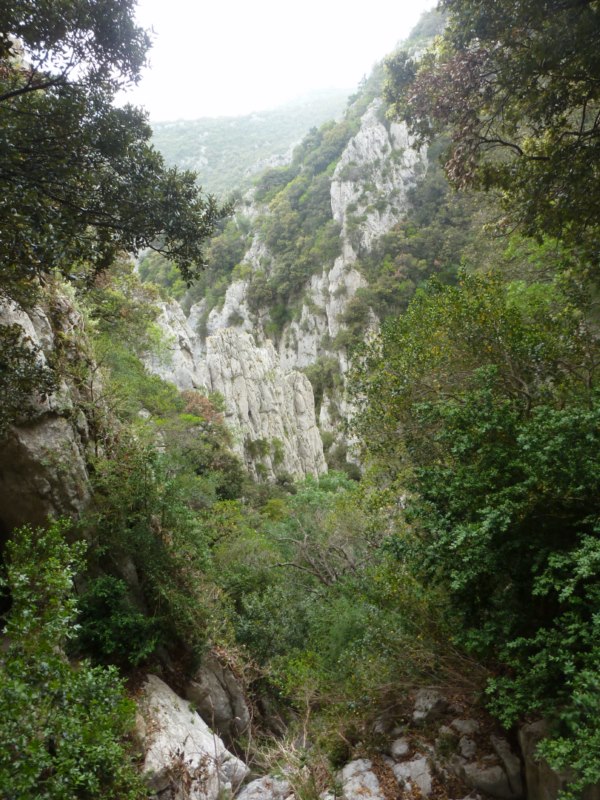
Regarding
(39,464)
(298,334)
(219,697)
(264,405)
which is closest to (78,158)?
(39,464)

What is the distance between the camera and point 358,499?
38.9 feet

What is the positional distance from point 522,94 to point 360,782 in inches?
398

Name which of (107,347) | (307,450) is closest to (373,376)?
(107,347)

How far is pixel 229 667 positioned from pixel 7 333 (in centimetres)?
959

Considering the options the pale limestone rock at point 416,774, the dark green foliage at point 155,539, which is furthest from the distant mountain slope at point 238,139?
the pale limestone rock at point 416,774

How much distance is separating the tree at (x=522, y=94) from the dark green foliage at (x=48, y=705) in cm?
788

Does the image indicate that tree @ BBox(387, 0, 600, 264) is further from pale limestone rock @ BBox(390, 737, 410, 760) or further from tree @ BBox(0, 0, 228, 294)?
pale limestone rock @ BBox(390, 737, 410, 760)

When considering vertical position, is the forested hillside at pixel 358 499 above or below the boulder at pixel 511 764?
above

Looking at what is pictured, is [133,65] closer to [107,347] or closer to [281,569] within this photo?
[107,347]

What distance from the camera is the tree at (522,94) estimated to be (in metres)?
5.62

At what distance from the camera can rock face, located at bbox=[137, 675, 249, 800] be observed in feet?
23.4

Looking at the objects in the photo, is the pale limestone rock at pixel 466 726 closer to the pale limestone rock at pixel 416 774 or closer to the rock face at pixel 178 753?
the pale limestone rock at pixel 416 774

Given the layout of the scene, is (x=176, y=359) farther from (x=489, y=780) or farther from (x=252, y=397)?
(x=489, y=780)

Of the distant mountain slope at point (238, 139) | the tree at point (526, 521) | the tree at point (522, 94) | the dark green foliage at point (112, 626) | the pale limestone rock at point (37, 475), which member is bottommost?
the dark green foliage at point (112, 626)
